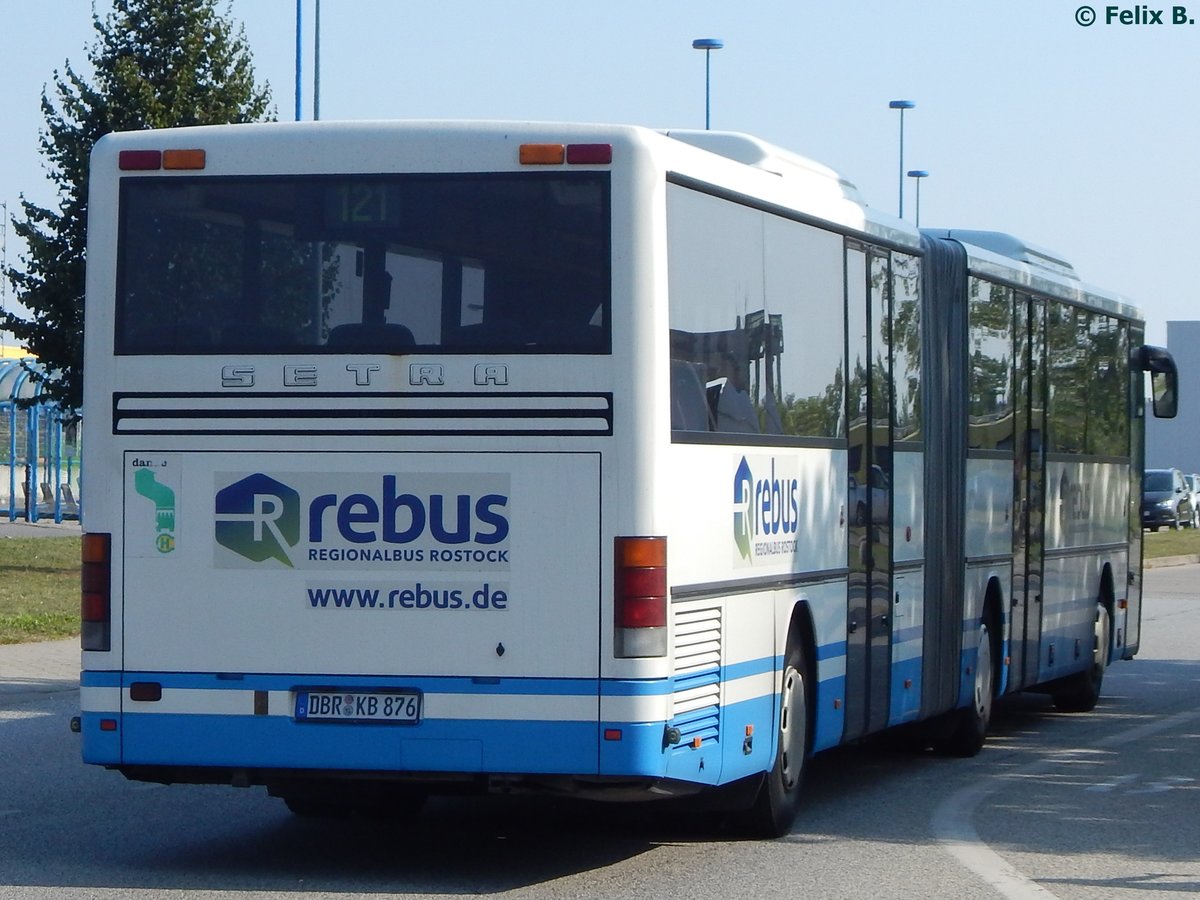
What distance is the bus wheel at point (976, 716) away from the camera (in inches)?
553

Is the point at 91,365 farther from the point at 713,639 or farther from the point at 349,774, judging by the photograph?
the point at 713,639

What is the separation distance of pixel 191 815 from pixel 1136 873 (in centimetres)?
456

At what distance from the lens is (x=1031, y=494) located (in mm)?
15625

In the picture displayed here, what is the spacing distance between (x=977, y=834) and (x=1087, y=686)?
729 cm

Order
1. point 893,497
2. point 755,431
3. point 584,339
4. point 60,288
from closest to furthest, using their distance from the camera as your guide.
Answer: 1. point 584,339
2. point 755,431
3. point 893,497
4. point 60,288

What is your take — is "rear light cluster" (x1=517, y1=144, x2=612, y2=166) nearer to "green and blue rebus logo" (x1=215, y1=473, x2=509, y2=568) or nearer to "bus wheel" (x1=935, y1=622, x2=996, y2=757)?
"green and blue rebus logo" (x1=215, y1=473, x2=509, y2=568)

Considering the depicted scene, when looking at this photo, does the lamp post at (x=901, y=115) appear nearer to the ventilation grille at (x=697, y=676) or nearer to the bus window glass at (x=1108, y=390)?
the bus window glass at (x=1108, y=390)

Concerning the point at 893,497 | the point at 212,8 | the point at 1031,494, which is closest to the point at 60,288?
the point at 212,8

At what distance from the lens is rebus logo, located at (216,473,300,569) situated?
883 cm

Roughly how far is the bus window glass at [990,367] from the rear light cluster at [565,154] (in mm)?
6238

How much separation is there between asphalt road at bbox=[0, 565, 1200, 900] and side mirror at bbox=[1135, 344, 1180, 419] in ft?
17.3

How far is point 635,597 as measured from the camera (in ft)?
28.1

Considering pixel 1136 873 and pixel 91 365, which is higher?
pixel 91 365

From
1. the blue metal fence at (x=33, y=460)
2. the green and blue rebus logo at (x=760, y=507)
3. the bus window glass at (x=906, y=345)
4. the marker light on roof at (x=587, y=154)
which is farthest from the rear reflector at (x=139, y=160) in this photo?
the blue metal fence at (x=33, y=460)
